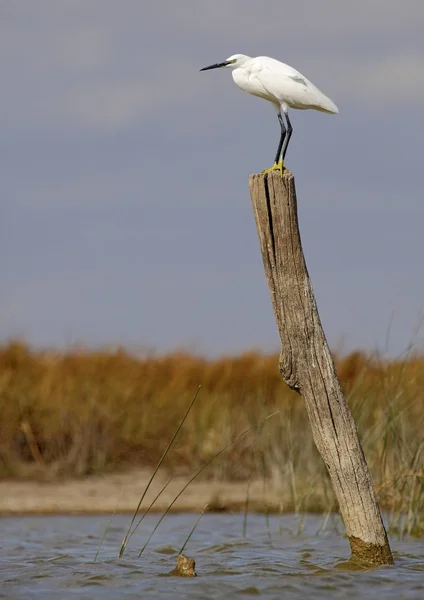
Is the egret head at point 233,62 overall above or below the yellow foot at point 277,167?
above

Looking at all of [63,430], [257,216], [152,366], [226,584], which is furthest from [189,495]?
[257,216]

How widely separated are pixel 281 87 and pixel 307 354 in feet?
6.13

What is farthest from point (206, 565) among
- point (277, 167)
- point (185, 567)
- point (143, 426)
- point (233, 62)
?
point (143, 426)

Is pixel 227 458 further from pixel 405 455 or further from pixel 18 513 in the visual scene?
pixel 405 455

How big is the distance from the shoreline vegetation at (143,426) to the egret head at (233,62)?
3.36 m

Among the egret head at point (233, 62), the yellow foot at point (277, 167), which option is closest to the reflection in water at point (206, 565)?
the yellow foot at point (277, 167)

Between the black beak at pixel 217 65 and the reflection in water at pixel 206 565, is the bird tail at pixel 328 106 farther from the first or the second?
the reflection in water at pixel 206 565

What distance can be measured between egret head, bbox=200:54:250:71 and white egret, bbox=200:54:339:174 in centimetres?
18

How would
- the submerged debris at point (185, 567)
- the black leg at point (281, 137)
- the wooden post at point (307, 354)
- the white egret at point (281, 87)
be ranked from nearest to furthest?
the wooden post at point (307, 354), the submerged debris at point (185, 567), the black leg at point (281, 137), the white egret at point (281, 87)

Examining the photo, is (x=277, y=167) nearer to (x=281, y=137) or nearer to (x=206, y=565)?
(x=281, y=137)

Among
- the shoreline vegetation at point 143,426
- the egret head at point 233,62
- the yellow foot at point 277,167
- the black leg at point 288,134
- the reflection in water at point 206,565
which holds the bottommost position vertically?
the reflection in water at point 206,565

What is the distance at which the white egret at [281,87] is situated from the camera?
21.3 ft

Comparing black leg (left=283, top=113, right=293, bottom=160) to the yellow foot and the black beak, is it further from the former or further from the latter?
the black beak

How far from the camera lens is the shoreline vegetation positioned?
10.2 meters
